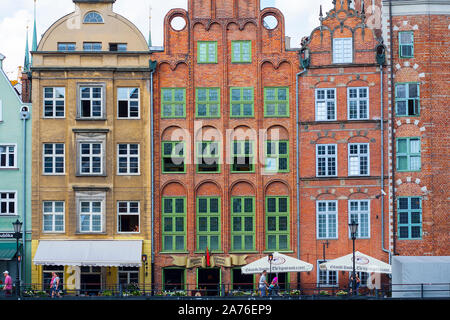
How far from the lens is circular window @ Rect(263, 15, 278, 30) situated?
46969mm

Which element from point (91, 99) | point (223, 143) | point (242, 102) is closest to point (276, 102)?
point (242, 102)

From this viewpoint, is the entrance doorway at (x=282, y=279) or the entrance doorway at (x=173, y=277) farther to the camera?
the entrance doorway at (x=173, y=277)

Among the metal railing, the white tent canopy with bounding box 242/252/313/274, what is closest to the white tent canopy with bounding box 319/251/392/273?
the metal railing

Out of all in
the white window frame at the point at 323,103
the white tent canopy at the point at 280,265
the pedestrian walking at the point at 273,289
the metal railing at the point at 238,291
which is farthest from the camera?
the white window frame at the point at 323,103

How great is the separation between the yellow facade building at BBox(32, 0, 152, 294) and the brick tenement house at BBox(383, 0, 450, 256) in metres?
13.7

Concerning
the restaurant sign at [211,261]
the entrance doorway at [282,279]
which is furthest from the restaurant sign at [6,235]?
the entrance doorway at [282,279]

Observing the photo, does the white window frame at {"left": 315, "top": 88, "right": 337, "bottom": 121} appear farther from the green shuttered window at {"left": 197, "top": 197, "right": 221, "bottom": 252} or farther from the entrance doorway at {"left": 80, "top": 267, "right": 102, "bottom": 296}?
the entrance doorway at {"left": 80, "top": 267, "right": 102, "bottom": 296}

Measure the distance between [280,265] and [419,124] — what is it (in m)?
11.2

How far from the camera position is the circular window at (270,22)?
4697 cm

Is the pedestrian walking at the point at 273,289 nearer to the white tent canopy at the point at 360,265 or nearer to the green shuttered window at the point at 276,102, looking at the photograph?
the white tent canopy at the point at 360,265

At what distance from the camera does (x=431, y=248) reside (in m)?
45.2

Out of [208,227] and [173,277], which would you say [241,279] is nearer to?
[208,227]

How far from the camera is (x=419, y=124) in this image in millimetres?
45719

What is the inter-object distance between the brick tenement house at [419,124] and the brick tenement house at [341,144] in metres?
0.70
